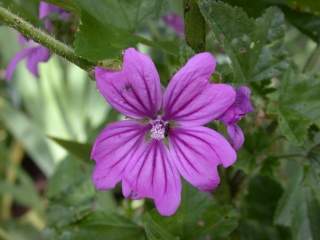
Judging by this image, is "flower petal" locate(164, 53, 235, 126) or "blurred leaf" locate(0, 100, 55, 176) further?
"blurred leaf" locate(0, 100, 55, 176)

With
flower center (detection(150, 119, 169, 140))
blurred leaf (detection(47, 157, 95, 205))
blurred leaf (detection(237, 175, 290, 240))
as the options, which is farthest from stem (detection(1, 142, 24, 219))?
flower center (detection(150, 119, 169, 140))

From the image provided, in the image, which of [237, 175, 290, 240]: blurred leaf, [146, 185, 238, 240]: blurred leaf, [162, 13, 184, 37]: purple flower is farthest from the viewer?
[162, 13, 184, 37]: purple flower

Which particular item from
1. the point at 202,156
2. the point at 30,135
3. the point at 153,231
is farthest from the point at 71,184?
the point at 30,135

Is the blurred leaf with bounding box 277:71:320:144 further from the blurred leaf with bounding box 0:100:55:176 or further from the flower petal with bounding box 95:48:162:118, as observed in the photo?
the blurred leaf with bounding box 0:100:55:176

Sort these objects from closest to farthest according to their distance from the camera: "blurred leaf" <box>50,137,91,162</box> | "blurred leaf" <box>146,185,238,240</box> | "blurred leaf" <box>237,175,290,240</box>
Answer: "blurred leaf" <box>146,185,238,240</box> < "blurred leaf" <box>50,137,91,162</box> < "blurred leaf" <box>237,175,290,240</box>

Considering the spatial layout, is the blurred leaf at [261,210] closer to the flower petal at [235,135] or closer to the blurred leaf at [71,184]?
the blurred leaf at [71,184]

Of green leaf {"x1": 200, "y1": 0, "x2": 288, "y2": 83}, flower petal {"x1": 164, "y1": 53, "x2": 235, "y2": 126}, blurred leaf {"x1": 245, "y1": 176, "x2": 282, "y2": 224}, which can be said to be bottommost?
blurred leaf {"x1": 245, "y1": 176, "x2": 282, "y2": 224}

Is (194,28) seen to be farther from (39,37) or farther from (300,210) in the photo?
(300,210)

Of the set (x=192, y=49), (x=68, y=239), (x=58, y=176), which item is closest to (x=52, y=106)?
(x=58, y=176)

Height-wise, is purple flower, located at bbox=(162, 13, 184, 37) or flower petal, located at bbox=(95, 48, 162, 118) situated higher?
purple flower, located at bbox=(162, 13, 184, 37)
